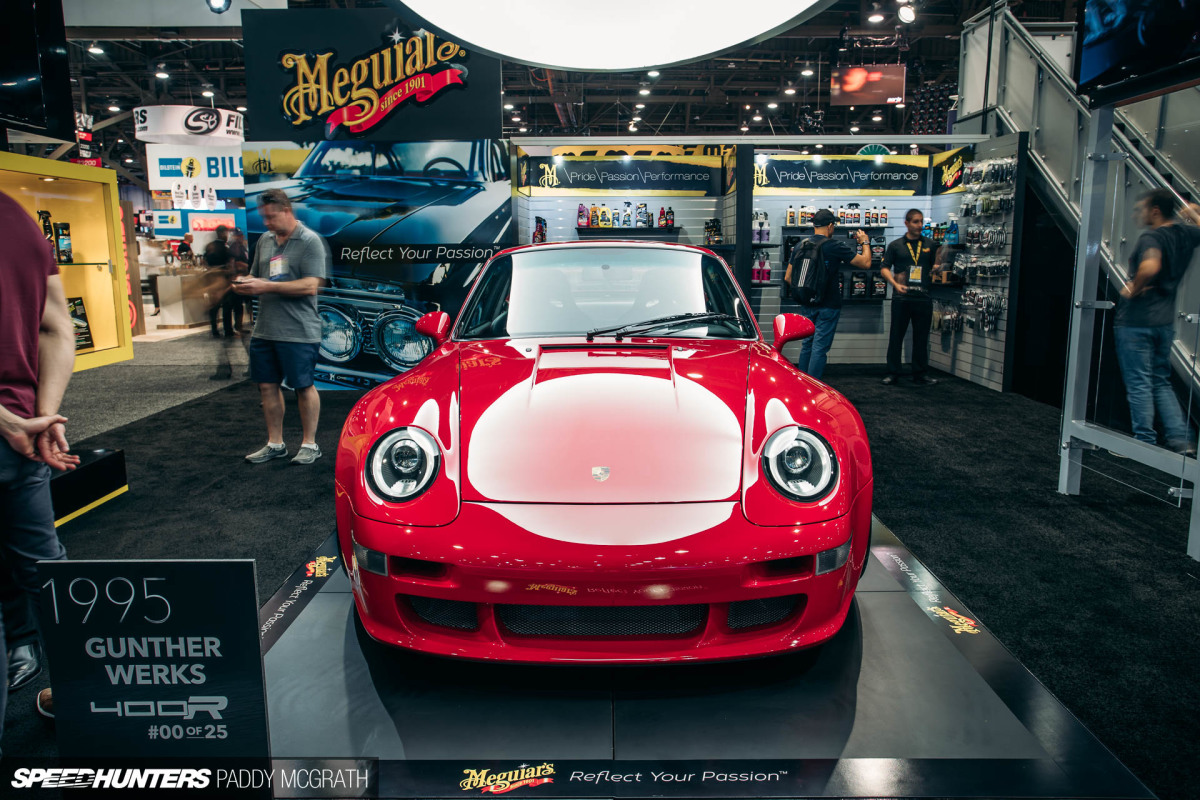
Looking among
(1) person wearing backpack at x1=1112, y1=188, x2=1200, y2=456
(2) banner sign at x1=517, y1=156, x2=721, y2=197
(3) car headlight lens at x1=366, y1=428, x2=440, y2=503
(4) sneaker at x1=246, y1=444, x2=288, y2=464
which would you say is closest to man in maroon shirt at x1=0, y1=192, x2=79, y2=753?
(3) car headlight lens at x1=366, y1=428, x2=440, y2=503

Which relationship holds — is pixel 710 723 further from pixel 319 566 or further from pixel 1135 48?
pixel 1135 48

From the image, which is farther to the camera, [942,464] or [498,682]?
[942,464]

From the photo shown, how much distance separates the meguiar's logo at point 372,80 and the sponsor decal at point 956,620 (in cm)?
604

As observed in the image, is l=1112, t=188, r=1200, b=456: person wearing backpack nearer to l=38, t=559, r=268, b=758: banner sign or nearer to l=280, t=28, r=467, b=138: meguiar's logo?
l=38, t=559, r=268, b=758: banner sign

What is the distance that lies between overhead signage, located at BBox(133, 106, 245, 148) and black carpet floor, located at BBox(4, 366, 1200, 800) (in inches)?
425

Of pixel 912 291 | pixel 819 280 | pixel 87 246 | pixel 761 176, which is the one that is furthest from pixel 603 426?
pixel 87 246

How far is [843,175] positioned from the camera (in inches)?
341

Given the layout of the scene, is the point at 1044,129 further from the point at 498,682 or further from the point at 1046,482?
the point at 498,682

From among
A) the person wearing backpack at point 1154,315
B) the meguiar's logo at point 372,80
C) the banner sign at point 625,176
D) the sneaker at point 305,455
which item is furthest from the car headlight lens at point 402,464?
the banner sign at point 625,176

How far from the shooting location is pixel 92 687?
4.02ft

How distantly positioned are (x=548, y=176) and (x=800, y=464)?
7445mm

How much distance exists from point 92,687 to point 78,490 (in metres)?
2.95

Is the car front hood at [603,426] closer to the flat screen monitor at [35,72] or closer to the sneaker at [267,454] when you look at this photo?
the sneaker at [267,454]

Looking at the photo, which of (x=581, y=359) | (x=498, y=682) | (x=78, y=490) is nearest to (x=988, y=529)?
(x=581, y=359)
